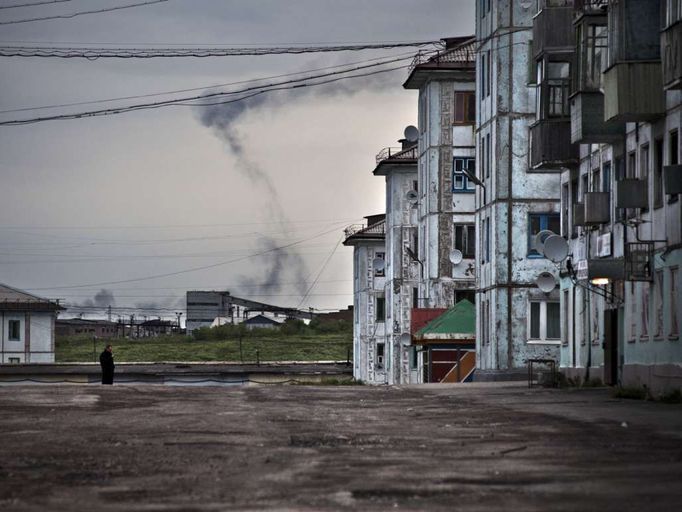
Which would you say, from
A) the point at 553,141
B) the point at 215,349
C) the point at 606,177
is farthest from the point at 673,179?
the point at 215,349

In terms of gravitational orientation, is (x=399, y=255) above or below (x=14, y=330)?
above

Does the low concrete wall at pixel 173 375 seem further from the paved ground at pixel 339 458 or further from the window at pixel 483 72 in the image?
the paved ground at pixel 339 458

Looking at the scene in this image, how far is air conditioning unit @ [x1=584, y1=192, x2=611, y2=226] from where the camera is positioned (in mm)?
39406

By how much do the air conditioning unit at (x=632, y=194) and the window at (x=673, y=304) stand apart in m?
2.54

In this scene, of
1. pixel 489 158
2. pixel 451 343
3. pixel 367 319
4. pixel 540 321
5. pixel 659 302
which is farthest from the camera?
pixel 367 319

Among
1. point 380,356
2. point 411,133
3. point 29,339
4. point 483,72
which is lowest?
point 380,356

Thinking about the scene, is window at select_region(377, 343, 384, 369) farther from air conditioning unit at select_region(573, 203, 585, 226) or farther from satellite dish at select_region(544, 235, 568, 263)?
air conditioning unit at select_region(573, 203, 585, 226)

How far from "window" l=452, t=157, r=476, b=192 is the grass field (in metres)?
58.4

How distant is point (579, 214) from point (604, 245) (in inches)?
58.5

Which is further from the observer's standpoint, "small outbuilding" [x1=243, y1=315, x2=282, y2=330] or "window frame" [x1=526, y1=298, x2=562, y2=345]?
"small outbuilding" [x1=243, y1=315, x2=282, y2=330]

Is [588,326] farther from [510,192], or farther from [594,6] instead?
[510,192]

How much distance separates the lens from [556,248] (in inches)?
1665

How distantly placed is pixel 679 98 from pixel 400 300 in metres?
54.3

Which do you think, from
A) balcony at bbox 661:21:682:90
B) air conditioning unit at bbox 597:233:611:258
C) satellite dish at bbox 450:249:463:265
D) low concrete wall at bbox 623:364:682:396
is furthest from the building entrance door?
satellite dish at bbox 450:249:463:265
